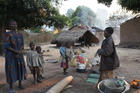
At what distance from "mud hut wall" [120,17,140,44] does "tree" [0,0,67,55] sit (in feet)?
29.7

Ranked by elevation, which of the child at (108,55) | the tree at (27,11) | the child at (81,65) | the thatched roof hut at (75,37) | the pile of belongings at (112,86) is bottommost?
the pile of belongings at (112,86)

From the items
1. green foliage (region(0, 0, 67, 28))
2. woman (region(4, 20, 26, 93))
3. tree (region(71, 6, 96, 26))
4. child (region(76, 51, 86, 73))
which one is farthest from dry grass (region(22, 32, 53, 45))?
woman (region(4, 20, 26, 93))

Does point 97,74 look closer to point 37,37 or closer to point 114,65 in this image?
point 114,65

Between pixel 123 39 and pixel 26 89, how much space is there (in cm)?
1417

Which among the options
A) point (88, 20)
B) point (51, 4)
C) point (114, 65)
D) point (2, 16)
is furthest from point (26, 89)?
point (88, 20)

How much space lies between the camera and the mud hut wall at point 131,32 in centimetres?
1490

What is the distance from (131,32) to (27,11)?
10931 mm

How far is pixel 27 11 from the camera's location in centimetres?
837

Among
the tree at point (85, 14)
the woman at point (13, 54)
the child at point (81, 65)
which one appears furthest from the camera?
the tree at point (85, 14)

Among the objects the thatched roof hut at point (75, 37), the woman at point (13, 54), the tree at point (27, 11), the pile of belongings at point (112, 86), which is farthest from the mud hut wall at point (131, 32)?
the woman at point (13, 54)

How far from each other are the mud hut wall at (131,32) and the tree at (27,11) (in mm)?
9054

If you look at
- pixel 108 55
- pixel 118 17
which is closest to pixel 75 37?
pixel 108 55

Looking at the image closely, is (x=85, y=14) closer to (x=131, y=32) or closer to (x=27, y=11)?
(x=131, y=32)

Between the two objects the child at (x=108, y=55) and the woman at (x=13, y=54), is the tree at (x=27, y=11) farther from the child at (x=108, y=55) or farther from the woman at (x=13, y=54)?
the child at (x=108, y=55)
